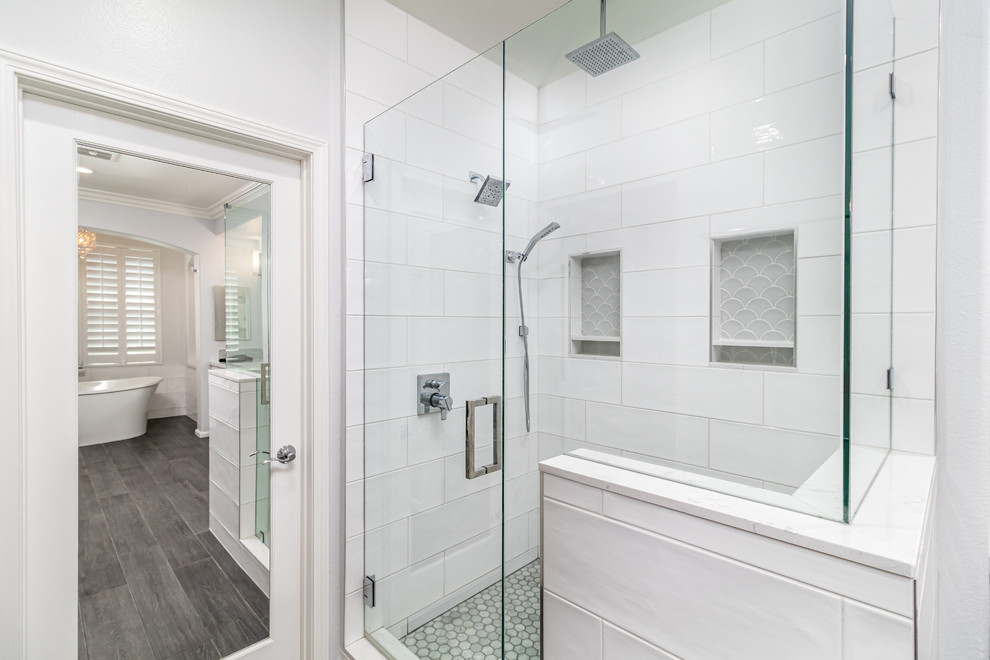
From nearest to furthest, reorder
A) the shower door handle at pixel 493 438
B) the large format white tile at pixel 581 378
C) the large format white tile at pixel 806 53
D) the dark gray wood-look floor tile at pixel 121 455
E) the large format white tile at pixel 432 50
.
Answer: the large format white tile at pixel 806 53, the large format white tile at pixel 581 378, the shower door handle at pixel 493 438, the dark gray wood-look floor tile at pixel 121 455, the large format white tile at pixel 432 50

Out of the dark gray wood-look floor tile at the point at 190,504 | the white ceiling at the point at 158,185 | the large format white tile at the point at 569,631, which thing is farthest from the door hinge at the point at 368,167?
the large format white tile at the point at 569,631

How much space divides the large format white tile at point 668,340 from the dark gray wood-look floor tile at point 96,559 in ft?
5.08

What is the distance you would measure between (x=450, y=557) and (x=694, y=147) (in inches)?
53.4

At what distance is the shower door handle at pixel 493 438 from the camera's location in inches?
46.3

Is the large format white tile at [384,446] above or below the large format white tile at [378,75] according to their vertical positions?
below

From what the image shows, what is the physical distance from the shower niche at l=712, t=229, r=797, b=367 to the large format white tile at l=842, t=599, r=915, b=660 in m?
0.42

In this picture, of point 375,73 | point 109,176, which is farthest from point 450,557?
point 375,73

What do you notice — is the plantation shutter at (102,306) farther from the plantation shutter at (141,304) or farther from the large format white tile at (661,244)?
the large format white tile at (661,244)

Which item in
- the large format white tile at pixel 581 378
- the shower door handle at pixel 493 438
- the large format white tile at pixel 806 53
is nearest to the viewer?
the large format white tile at pixel 806 53

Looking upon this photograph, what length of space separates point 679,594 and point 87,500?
154cm

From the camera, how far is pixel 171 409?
1407mm

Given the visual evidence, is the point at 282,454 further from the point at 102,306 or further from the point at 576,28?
the point at 576,28

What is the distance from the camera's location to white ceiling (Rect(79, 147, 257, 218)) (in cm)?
123

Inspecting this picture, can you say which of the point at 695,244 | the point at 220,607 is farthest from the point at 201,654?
the point at 695,244
